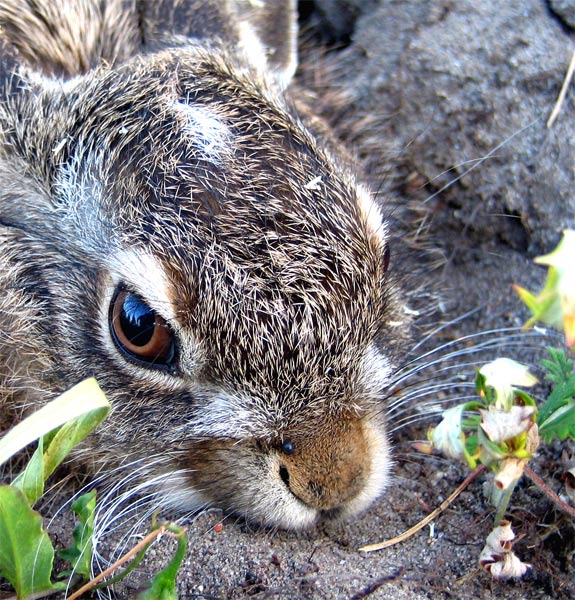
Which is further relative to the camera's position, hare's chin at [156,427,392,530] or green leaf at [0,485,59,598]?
hare's chin at [156,427,392,530]

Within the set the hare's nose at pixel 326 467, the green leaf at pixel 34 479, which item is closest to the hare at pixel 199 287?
the hare's nose at pixel 326 467

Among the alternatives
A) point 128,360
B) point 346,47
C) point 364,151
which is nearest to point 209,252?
point 128,360

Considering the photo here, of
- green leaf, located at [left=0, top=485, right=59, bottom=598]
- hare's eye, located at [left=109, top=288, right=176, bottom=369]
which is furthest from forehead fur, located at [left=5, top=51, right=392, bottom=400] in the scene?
green leaf, located at [left=0, top=485, right=59, bottom=598]

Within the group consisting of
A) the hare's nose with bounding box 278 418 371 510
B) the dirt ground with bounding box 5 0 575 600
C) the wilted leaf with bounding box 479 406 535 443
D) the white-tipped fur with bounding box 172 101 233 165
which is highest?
the white-tipped fur with bounding box 172 101 233 165

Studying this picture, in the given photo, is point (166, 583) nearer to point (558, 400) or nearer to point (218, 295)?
point (218, 295)

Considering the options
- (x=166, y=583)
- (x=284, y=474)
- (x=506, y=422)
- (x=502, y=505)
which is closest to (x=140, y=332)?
(x=284, y=474)

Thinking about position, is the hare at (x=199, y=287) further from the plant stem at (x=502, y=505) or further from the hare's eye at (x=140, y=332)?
the plant stem at (x=502, y=505)

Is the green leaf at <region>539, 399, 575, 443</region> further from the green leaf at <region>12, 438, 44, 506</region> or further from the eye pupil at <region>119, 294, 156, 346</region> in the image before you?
the green leaf at <region>12, 438, 44, 506</region>

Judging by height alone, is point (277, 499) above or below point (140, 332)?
below
